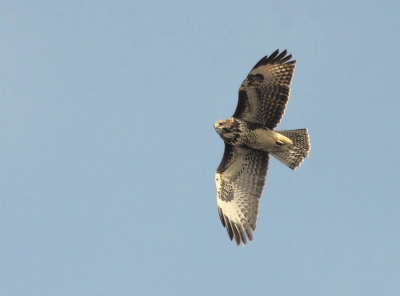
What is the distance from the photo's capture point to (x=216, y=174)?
1639cm

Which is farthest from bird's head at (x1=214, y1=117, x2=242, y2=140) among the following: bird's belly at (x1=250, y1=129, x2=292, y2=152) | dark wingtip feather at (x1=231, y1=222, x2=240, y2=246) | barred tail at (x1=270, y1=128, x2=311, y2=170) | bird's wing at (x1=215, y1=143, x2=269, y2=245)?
dark wingtip feather at (x1=231, y1=222, x2=240, y2=246)

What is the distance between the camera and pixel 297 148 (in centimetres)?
1563

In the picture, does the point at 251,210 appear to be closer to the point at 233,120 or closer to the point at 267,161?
the point at 267,161

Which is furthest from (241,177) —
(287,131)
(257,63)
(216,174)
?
(257,63)

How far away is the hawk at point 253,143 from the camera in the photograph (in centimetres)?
1524

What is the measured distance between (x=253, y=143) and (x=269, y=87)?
145 centimetres

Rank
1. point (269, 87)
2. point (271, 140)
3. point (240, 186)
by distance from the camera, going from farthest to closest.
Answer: point (240, 186)
point (271, 140)
point (269, 87)

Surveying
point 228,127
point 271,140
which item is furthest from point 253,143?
point 228,127

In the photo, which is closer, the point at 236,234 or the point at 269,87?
the point at 269,87

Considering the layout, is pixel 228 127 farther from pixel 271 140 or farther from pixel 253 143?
pixel 271 140

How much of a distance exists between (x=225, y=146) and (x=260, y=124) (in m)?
1.22

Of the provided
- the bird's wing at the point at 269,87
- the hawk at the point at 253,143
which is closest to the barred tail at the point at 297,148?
the hawk at the point at 253,143

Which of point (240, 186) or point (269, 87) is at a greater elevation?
point (269, 87)

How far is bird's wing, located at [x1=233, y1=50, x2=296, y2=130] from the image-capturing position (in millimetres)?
15188
